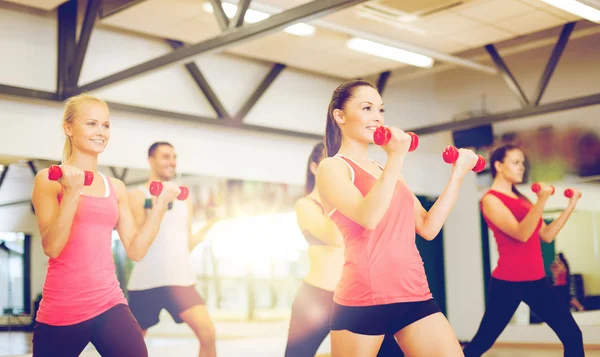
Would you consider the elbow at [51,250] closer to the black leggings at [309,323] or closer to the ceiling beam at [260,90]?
the black leggings at [309,323]

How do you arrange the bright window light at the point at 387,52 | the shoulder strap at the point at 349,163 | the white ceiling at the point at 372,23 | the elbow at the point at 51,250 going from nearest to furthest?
the shoulder strap at the point at 349,163
the elbow at the point at 51,250
the white ceiling at the point at 372,23
the bright window light at the point at 387,52

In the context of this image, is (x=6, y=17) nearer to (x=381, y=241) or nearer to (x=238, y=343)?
(x=238, y=343)

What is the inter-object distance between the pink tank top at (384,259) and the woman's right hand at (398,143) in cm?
23

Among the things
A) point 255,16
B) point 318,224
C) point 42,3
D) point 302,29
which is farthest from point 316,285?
point 42,3

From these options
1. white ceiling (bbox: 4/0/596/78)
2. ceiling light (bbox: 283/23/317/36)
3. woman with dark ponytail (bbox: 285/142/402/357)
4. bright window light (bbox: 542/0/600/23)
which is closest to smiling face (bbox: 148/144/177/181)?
woman with dark ponytail (bbox: 285/142/402/357)

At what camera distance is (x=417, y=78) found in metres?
9.19

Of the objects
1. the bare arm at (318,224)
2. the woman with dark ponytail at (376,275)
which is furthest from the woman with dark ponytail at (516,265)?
the woman with dark ponytail at (376,275)

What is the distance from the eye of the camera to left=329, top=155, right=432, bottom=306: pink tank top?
212cm

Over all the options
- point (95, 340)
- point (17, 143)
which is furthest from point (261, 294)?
point (95, 340)

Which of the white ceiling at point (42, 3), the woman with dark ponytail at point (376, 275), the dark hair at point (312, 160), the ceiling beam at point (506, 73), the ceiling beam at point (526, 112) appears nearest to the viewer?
the woman with dark ponytail at point (376, 275)

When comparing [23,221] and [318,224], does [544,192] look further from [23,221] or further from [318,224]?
[23,221]

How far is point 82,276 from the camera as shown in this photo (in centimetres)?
251

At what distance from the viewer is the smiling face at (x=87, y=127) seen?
104 inches

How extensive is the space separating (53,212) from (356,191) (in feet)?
3.69
